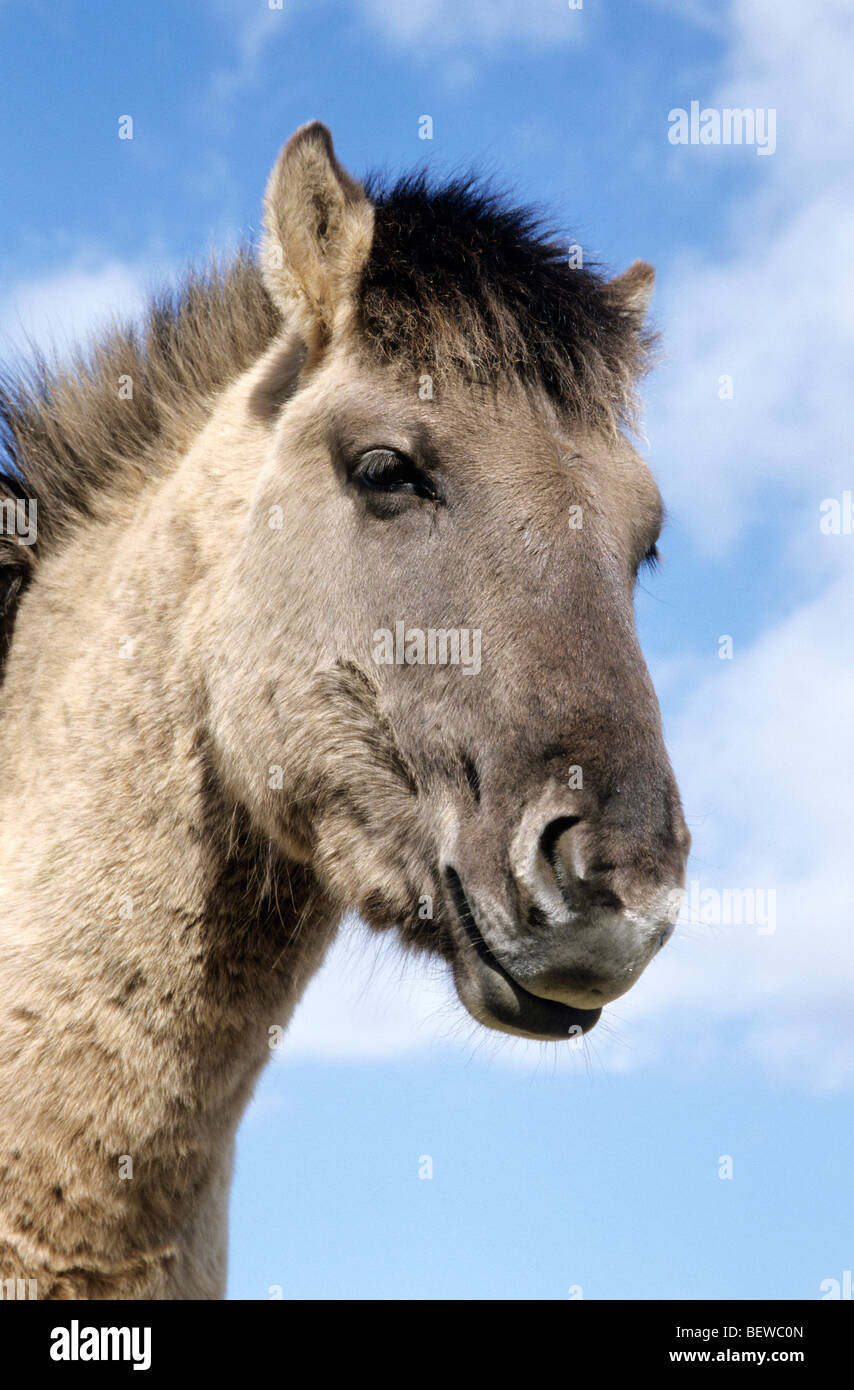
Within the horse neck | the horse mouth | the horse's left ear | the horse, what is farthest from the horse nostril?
the horse's left ear

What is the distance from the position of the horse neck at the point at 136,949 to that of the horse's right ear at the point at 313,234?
0.87 metres

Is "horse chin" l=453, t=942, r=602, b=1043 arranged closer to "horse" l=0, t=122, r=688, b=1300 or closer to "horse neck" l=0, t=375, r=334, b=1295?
"horse" l=0, t=122, r=688, b=1300

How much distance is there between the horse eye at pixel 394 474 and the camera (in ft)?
15.0

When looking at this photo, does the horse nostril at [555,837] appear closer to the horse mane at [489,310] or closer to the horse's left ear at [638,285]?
the horse mane at [489,310]

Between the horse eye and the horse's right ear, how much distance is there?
768mm

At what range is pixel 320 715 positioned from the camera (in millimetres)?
4559

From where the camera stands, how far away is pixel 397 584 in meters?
4.50

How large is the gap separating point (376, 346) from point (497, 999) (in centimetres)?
255

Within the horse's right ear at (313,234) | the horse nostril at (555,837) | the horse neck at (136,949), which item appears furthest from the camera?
the horse's right ear at (313,234)

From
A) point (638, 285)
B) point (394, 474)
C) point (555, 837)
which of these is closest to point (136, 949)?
point (555, 837)

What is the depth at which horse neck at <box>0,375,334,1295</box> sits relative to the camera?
455 cm

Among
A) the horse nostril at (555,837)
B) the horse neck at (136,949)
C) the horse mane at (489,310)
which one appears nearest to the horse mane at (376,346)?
the horse mane at (489,310)
